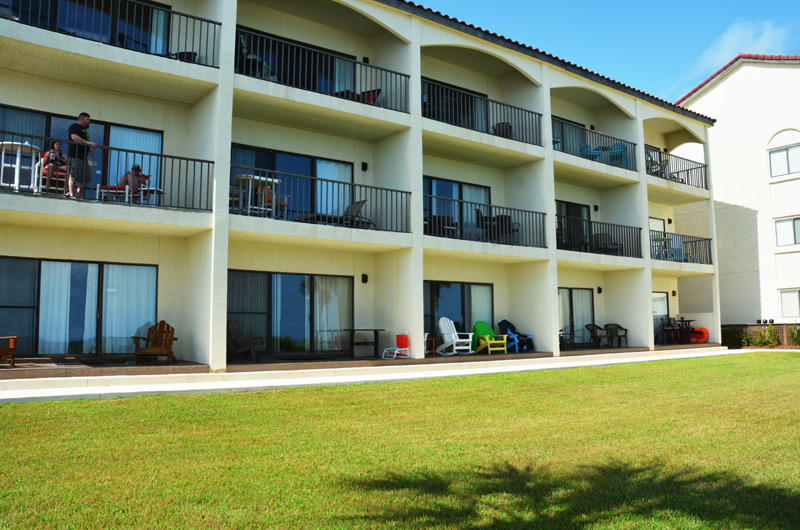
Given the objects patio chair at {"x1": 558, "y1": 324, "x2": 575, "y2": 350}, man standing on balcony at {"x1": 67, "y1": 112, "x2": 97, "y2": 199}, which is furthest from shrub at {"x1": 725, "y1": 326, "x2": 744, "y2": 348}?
man standing on balcony at {"x1": 67, "y1": 112, "x2": 97, "y2": 199}

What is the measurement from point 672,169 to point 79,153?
2258 centimetres

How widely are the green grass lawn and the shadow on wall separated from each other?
1706 centimetres

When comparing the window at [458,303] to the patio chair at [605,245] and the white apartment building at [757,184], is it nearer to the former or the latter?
the patio chair at [605,245]

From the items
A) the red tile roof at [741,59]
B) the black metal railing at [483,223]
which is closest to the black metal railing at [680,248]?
the black metal railing at [483,223]

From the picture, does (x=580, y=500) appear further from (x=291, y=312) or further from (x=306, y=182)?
(x=306, y=182)

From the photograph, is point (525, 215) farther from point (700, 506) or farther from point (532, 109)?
point (700, 506)

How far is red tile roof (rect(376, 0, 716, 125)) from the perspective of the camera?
15094 millimetres

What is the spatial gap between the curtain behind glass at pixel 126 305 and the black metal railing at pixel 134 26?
4.42 meters

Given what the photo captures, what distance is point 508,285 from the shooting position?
62.3 ft

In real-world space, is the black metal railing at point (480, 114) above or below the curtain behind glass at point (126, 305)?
above

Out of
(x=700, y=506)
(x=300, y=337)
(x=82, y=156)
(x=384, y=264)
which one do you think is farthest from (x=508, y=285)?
(x=700, y=506)

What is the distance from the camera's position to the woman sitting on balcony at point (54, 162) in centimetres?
1049

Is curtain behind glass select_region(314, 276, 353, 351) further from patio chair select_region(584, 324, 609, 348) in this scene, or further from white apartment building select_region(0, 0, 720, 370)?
patio chair select_region(584, 324, 609, 348)

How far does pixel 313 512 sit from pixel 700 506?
9.57 ft
